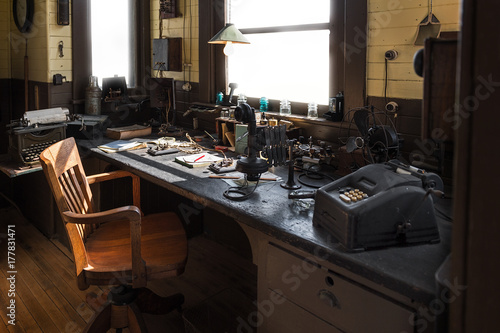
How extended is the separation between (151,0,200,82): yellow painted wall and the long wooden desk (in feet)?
6.59

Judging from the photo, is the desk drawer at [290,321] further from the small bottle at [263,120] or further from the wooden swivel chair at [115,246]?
the small bottle at [263,120]

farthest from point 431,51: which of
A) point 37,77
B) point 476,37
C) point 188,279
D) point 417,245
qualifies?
point 37,77

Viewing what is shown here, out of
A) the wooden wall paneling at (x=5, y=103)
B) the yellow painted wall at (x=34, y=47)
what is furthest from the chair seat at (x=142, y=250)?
the wooden wall paneling at (x=5, y=103)

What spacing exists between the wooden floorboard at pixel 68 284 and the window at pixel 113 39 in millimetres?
1640

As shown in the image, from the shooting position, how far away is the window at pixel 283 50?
2842 millimetres

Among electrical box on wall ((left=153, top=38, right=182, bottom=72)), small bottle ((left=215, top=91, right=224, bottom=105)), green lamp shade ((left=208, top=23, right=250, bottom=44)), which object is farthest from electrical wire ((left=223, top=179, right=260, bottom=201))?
electrical box on wall ((left=153, top=38, right=182, bottom=72))

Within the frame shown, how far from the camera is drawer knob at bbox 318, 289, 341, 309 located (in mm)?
1509

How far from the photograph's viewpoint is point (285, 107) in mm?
3031

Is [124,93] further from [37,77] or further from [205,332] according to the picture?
[205,332]

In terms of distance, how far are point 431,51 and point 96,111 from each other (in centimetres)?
315

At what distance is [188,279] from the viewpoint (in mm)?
3070

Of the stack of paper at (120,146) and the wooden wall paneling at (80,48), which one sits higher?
the wooden wall paneling at (80,48)

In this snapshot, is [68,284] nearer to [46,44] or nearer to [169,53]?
[46,44]

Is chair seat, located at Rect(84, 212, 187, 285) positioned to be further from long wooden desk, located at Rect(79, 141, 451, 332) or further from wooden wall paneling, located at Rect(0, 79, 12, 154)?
wooden wall paneling, located at Rect(0, 79, 12, 154)
